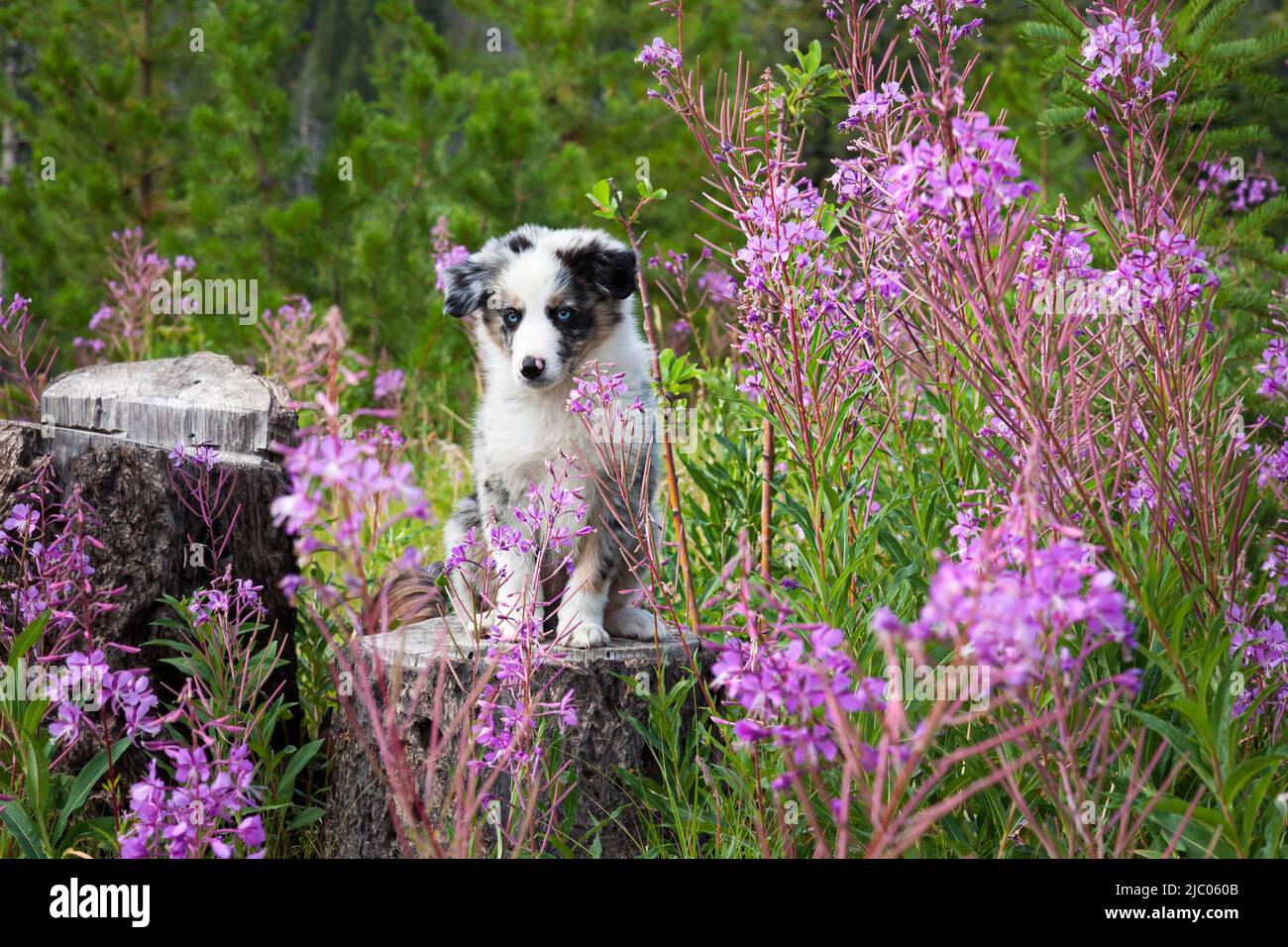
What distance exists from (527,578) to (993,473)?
4.28 feet

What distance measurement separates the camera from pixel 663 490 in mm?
3688

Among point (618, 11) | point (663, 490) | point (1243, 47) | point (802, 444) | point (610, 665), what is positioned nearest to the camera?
point (802, 444)

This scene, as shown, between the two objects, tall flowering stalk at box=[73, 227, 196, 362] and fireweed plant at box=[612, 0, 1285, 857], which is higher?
tall flowering stalk at box=[73, 227, 196, 362]

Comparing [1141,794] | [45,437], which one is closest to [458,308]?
[45,437]

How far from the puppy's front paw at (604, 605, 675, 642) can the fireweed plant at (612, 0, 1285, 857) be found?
0.49 meters

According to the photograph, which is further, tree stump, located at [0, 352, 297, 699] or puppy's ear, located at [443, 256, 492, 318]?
puppy's ear, located at [443, 256, 492, 318]

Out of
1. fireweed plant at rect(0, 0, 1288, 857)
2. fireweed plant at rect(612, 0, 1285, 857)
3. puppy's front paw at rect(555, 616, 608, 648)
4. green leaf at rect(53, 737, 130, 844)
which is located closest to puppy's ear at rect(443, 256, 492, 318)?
fireweed plant at rect(0, 0, 1288, 857)

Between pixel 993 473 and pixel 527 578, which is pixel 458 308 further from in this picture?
pixel 993 473

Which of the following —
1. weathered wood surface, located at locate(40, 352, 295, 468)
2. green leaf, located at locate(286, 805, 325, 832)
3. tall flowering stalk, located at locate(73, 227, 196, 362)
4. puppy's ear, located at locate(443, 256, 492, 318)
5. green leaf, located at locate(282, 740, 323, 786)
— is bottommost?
green leaf, located at locate(286, 805, 325, 832)

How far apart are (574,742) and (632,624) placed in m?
0.58

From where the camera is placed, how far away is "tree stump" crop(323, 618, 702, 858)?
2705 mm

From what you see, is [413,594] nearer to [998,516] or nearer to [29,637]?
[29,637]

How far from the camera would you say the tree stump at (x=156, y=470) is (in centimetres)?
A: 296

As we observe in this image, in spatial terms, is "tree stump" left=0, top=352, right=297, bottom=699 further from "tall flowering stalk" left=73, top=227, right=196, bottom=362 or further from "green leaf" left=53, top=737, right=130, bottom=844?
"tall flowering stalk" left=73, top=227, right=196, bottom=362
